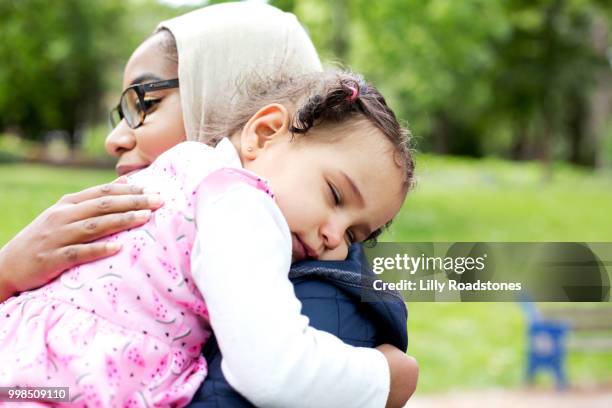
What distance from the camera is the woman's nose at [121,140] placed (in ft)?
6.39

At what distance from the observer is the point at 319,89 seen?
1590 mm

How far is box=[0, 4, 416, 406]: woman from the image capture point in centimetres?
146

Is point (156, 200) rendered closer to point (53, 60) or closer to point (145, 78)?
point (145, 78)

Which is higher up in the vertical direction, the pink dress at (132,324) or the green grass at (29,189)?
the pink dress at (132,324)

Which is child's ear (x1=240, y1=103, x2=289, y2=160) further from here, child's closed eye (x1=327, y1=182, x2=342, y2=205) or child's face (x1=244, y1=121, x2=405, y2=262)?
child's closed eye (x1=327, y1=182, x2=342, y2=205)

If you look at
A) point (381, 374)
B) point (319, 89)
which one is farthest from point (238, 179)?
point (381, 374)

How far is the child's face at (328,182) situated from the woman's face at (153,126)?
0.46 m

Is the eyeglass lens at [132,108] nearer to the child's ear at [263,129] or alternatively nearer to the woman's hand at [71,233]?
the woman's hand at [71,233]

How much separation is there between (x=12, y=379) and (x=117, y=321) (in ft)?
0.68

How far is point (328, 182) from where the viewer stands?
1.49 m

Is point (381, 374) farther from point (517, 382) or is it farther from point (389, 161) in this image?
point (517, 382)

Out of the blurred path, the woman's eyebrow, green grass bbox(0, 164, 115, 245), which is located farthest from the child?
green grass bbox(0, 164, 115, 245)

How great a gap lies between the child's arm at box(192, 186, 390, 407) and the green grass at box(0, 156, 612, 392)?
646 millimetres

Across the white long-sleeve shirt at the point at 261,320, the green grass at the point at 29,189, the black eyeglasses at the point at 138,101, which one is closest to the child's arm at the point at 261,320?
the white long-sleeve shirt at the point at 261,320
